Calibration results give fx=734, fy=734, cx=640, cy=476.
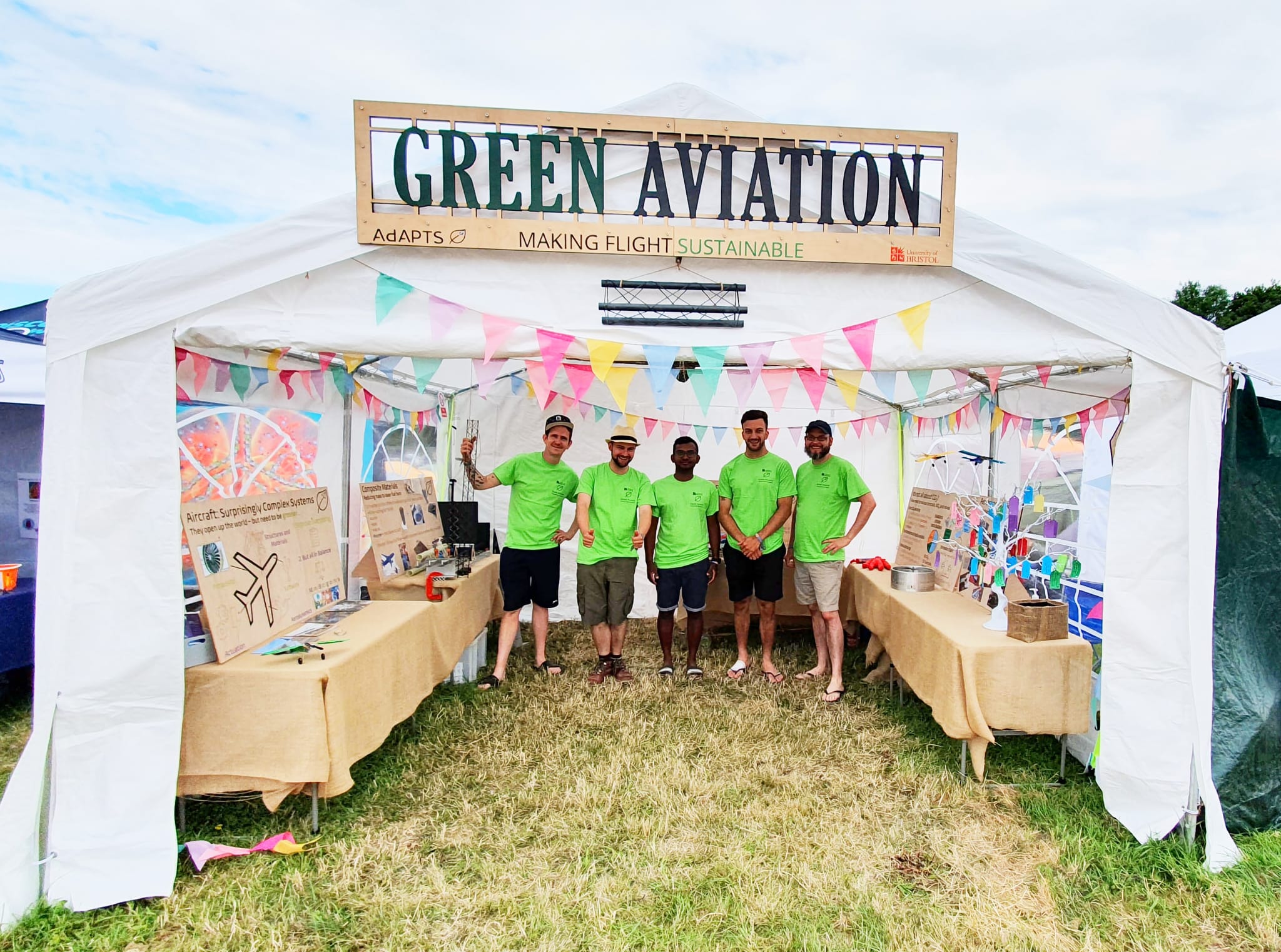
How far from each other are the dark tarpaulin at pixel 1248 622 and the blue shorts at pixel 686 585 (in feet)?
8.13

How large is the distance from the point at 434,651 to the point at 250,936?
5.07 ft

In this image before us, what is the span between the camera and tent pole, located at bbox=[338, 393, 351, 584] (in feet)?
13.9

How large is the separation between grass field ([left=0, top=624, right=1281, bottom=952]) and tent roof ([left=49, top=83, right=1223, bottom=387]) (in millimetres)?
1724

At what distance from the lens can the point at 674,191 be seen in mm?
2695

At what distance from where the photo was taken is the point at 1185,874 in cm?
243

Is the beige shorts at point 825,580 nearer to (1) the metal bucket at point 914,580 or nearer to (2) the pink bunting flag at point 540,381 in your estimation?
(1) the metal bucket at point 914,580

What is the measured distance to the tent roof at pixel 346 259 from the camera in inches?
90.3

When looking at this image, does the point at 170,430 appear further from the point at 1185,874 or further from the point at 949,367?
the point at 1185,874

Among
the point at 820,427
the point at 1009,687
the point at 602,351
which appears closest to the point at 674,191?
the point at 602,351

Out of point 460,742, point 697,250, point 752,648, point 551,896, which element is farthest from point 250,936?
point 752,648

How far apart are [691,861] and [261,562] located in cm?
201

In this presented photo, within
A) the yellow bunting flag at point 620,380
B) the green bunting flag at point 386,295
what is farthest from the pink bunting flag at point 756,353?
the green bunting flag at point 386,295

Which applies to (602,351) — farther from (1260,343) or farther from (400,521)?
(1260,343)

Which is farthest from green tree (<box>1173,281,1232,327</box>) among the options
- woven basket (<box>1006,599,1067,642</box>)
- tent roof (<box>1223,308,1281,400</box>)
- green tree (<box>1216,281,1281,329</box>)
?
woven basket (<box>1006,599,1067,642</box>)
